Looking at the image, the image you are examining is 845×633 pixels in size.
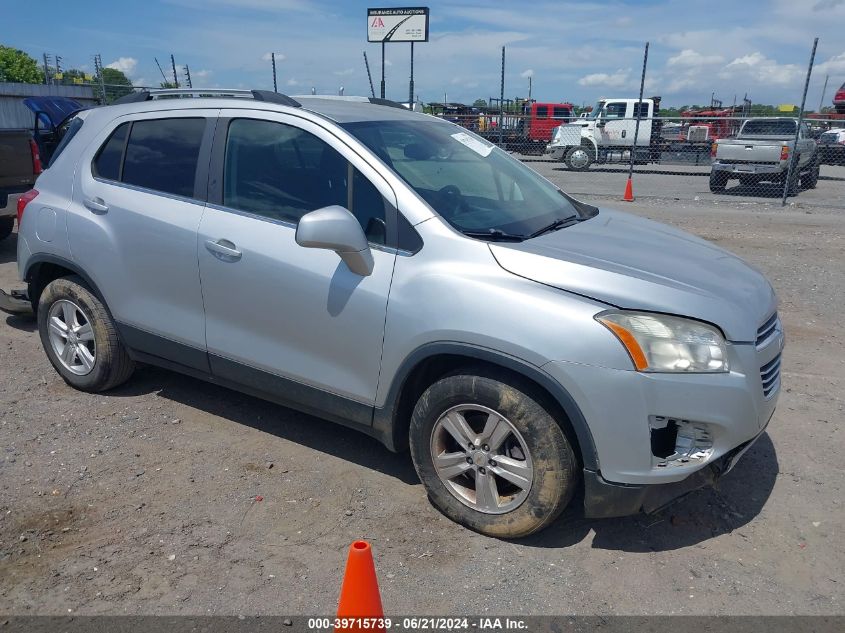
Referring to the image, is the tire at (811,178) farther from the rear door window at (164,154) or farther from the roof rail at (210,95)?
the rear door window at (164,154)

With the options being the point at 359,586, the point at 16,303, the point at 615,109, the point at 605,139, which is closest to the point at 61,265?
the point at 16,303

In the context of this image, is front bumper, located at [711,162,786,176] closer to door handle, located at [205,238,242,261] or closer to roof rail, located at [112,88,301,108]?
roof rail, located at [112,88,301,108]

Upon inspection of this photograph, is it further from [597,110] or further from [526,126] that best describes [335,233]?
[526,126]

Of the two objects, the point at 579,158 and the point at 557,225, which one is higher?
the point at 557,225

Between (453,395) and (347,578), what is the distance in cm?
105

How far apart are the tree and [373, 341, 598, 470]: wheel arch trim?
179 ft

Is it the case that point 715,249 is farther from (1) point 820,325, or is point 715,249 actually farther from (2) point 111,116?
(2) point 111,116

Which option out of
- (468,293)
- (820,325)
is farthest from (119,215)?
(820,325)

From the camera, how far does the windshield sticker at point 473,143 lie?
4.13m

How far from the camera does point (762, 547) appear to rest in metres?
3.12

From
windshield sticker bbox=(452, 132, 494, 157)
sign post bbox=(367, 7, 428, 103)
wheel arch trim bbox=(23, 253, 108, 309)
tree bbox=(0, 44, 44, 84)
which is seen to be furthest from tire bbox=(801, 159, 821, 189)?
tree bbox=(0, 44, 44, 84)

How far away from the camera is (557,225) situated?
11.8ft

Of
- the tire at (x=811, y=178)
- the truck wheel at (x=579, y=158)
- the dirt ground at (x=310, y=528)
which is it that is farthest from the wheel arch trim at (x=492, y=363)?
the truck wheel at (x=579, y=158)

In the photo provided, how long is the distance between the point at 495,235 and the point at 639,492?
4.12 ft
